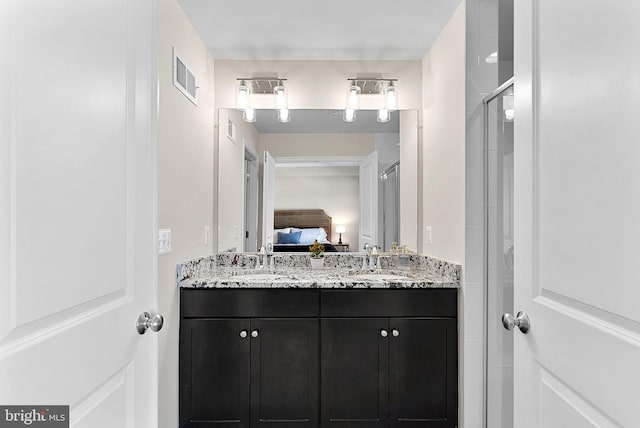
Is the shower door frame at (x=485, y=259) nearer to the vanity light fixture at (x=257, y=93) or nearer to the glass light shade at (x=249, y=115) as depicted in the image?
the vanity light fixture at (x=257, y=93)

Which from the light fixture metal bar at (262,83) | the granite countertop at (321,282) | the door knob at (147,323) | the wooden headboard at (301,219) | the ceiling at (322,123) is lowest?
the granite countertop at (321,282)

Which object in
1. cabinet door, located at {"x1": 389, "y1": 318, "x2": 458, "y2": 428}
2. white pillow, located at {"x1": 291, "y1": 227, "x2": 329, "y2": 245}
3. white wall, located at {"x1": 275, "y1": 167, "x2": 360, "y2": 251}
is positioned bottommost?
cabinet door, located at {"x1": 389, "y1": 318, "x2": 458, "y2": 428}

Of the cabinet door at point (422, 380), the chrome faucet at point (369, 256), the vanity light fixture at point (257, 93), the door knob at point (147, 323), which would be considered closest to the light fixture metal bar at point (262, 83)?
the vanity light fixture at point (257, 93)

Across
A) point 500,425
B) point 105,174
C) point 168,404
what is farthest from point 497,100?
point 168,404

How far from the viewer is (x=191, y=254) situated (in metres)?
2.49

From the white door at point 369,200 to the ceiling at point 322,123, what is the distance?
0.71 feet

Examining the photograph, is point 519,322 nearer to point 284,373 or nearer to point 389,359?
point 389,359

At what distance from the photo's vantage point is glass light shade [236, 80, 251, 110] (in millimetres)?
2947

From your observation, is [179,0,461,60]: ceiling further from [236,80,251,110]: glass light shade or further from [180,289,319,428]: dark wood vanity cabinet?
[180,289,319,428]: dark wood vanity cabinet

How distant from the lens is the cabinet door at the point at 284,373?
90.9 inches

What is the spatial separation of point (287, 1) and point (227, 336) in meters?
1.88

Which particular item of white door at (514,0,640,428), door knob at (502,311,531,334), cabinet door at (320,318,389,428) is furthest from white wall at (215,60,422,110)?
door knob at (502,311,531,334)

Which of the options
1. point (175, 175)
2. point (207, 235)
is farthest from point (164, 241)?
point (207, 235)

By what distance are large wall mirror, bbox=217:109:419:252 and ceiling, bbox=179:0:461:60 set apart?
410 mm
